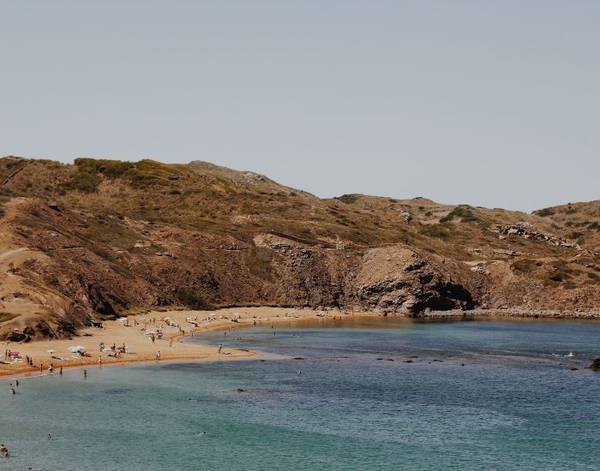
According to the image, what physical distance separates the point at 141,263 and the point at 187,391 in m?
90.6

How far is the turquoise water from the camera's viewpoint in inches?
2274

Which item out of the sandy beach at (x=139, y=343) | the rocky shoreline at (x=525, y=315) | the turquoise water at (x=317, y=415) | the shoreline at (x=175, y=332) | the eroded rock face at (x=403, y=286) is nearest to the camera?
the turquoise water at (x=317, y=415)

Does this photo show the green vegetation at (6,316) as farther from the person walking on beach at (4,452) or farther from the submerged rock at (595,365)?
the submerged rock at (595,365)

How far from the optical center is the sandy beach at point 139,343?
93137mm

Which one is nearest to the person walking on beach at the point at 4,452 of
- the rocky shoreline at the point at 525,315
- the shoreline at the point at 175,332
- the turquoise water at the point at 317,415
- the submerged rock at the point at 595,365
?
the turquoise water at the point at 317,415

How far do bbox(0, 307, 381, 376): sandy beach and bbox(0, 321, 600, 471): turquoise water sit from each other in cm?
509

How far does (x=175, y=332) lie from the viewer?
133750 millimetres

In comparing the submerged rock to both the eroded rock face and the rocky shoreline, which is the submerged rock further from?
the eroded rock face

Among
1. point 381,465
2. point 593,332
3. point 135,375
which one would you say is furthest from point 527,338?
point 381,465

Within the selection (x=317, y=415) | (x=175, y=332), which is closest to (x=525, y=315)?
(x=175, y=332)

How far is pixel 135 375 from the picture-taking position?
297 ft

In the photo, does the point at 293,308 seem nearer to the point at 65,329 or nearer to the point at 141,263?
the point at 141,263

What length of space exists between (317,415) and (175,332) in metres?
66.2

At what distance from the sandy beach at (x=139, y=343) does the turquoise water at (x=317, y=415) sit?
5089 millimetres
